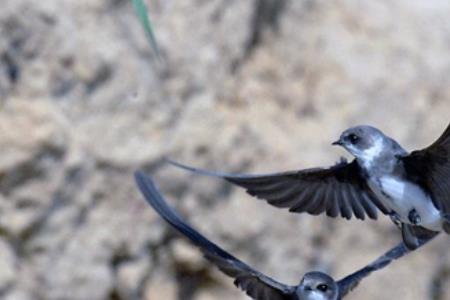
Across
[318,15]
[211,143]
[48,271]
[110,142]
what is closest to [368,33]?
[318,15]

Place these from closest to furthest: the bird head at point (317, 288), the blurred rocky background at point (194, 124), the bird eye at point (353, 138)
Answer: the bird eye at point (353, 138), the bird head at point (317, 288), the blurred rocky background at point (194, 124)

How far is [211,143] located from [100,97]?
293 mm

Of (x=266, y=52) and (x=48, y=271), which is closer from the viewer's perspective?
(x=48, y=271)

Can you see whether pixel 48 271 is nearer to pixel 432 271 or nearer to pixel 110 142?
pixel 110 142

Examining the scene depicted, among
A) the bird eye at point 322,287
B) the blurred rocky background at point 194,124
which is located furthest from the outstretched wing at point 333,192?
the blurred rocky background at point 194,124

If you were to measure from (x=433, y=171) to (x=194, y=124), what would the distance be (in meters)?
1.24

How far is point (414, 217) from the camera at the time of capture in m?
1.90

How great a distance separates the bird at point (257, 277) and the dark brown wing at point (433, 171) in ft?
0.35

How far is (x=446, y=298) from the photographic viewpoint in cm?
336

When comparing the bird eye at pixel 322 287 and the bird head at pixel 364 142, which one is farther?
the bird eye at pixel 322 287

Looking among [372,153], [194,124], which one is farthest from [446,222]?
[194,124]

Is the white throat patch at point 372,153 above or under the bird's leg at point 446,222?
above

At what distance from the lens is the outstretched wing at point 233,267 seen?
6.72 feet

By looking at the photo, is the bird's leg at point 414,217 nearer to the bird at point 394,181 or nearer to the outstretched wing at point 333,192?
the bird at point 394,181
